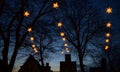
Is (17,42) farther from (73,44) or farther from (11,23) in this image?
(73,44)

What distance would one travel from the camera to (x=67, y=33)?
39.2 m

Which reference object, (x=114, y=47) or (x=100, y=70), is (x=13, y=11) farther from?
(x=114, y=47)

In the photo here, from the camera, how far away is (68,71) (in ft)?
51.9

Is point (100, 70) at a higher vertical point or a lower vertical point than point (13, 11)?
lower

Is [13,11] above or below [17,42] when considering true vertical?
above

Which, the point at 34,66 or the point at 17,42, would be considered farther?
the point at 34,66

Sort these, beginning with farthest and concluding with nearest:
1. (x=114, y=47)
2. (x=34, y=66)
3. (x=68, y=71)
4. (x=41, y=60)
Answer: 1. (x=114, y=47)
2. (x=41, y=60)
3. (x=34, y=66)
4. (x=68, y=71)

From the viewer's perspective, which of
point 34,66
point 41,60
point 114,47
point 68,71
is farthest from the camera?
point 114,47

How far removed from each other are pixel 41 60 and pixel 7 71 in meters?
25.8

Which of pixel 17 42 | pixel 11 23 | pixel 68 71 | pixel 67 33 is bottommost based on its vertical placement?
pixel 68 71

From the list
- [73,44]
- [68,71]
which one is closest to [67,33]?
[73,44]

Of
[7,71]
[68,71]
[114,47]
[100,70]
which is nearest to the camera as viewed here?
[68,71]

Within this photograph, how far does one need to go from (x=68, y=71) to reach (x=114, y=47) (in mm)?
47682

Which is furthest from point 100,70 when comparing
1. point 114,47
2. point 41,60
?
point 114,47
